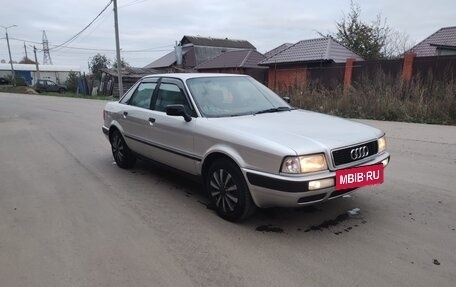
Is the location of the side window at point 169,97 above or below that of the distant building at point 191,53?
below

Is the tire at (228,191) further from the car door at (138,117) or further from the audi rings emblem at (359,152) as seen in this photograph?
the car door at (138,117)

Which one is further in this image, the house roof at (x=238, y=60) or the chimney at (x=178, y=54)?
the chimney at (x=178, y=54)

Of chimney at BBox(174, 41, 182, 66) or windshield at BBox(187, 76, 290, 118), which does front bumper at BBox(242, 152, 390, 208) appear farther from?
chimney at BBox(174, 41, 182, 66)

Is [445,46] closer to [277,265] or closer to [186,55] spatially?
[277,265]

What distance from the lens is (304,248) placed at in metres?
3.54

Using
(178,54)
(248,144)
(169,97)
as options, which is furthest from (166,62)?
(248,144)

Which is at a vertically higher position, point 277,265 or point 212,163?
point 212,163

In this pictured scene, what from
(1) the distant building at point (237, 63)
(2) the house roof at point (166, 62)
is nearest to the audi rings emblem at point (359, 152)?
(1) the distant building at point (237, 63)

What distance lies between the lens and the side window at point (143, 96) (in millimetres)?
5632

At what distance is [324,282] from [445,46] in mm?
23814

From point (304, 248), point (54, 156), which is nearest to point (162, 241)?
point (304, 248)

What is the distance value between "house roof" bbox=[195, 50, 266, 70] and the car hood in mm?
26500

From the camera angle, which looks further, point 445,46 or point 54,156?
point 445,46

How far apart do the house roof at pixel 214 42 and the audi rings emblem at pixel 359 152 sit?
153 feet
